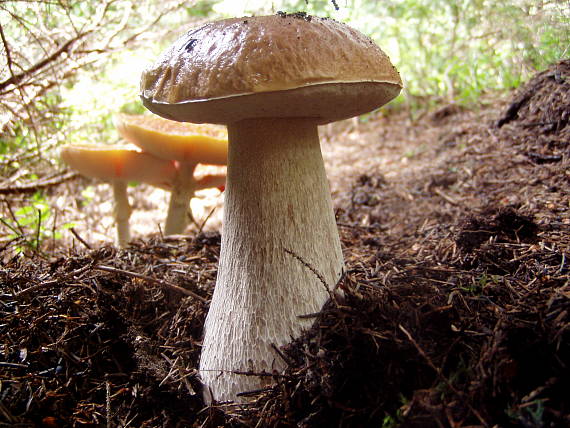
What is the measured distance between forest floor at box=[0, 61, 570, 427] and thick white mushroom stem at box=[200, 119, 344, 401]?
0.10 meters

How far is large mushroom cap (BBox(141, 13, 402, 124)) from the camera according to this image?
1.26 meters

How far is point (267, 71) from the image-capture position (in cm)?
125

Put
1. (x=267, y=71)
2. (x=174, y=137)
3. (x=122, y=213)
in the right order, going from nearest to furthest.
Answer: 1. (x=267, y=71)
2. (x=174, y=137)
3. (x=122, y=213)

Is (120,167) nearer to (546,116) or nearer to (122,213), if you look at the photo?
(122,213)

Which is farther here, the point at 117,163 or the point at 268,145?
the point at 117,163

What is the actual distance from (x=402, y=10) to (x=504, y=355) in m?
7.07

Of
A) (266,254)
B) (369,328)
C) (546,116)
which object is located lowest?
(369,328)

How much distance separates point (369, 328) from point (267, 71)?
101cm

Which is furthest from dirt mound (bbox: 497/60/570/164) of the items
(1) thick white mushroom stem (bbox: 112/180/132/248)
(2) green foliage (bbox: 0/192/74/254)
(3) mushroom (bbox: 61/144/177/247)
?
(2) green foliage (bbox: 0/192/74/254)

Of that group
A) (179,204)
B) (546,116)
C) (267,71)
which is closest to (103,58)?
(179,204)

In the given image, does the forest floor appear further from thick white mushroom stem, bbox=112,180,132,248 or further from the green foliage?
the green foliage

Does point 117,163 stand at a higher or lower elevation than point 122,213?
higher

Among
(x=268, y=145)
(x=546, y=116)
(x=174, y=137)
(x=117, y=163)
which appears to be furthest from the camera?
(x=117, y=163)

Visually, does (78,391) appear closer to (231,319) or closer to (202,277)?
(231,319)
